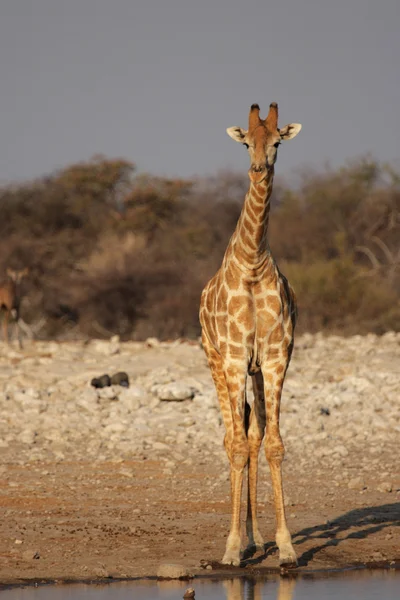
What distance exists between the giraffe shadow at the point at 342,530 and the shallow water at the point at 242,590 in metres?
0.42

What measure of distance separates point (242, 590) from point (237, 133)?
2.78 m

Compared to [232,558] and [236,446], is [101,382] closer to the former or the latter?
[236,446]

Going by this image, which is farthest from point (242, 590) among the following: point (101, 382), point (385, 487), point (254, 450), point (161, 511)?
point (101, 382)

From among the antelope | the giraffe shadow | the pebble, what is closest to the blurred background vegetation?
the antelope

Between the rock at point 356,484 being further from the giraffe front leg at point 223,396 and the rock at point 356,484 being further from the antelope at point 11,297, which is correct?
the antelope at point 11,297

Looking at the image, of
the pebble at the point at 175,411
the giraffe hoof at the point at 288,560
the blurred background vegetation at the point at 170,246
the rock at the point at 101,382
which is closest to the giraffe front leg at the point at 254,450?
the giraffe hoof at the point at 288,560

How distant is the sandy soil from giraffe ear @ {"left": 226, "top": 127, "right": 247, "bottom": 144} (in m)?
2.65

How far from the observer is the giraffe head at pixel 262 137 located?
6.70 m

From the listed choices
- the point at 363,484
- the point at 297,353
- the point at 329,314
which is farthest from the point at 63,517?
the point at 329,314

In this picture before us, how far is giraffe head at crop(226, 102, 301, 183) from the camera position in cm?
670

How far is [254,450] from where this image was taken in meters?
7.61

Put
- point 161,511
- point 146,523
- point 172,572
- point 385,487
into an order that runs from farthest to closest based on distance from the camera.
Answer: point 385,487 → point 161,511 → point 146,523 → point 172,572

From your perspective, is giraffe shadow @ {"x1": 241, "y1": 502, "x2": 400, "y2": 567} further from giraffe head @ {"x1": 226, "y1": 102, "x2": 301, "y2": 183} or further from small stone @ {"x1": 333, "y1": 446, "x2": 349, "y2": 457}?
giraffe head @ {"x1": 226, "y1": 102, "x2": 301, "y2": 183}

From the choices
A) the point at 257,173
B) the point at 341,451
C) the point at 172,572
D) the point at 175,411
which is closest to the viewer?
the point at 172,572
